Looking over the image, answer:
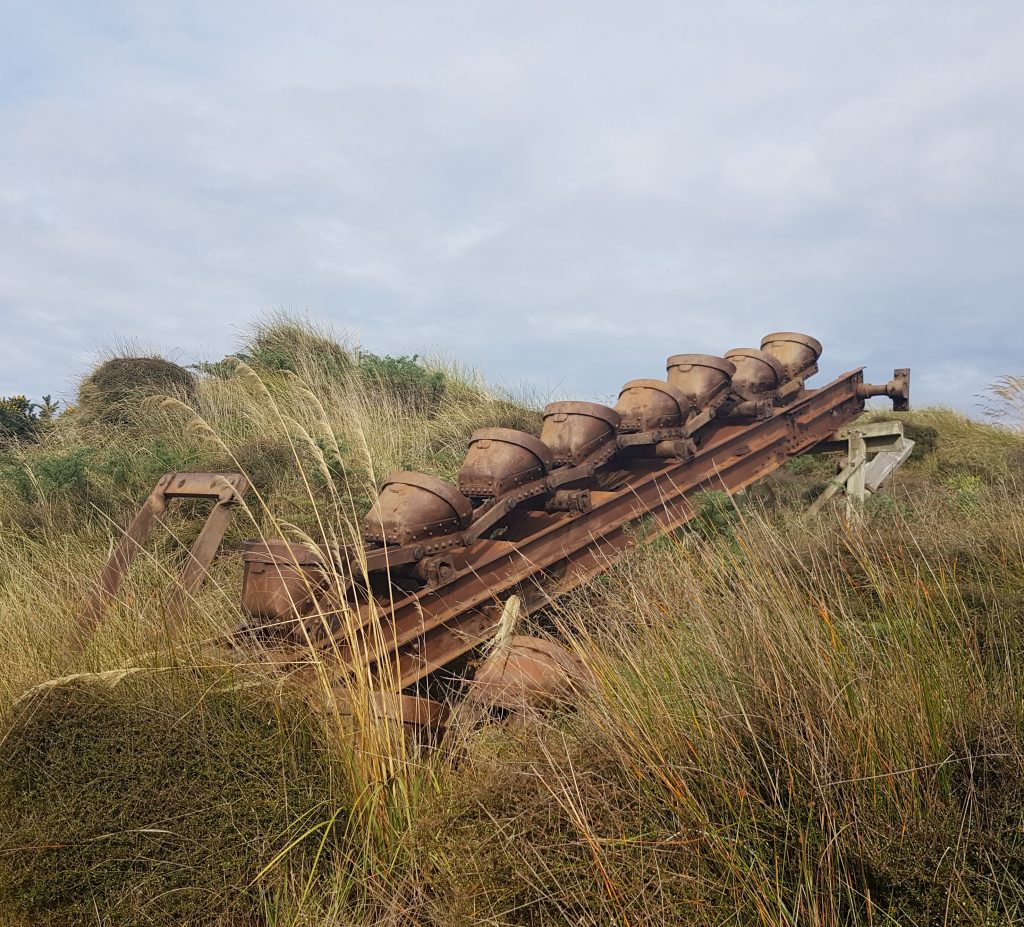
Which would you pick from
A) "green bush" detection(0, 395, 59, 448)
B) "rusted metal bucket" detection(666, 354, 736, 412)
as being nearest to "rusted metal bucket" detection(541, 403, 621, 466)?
"rusted metal bucket" detection(666, 354, 736, 412)

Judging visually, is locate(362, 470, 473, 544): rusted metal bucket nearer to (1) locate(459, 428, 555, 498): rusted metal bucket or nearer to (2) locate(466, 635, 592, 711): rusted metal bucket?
(1) locate(459, 428, 555, 498): rusted metal bucket

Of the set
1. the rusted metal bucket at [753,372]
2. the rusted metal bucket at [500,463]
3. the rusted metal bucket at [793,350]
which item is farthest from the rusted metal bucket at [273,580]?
the rusted metal bucket at [793,350]

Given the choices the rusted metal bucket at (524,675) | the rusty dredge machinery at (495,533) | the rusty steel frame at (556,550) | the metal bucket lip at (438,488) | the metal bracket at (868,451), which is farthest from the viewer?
the metal bracket at (868,451)

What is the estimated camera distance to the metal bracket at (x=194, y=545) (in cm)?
449

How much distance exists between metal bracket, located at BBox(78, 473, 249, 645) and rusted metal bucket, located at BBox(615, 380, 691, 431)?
333 cm

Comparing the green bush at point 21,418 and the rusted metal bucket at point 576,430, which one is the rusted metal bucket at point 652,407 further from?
the green bush at point 21,418

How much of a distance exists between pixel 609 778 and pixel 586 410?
3.85 metres

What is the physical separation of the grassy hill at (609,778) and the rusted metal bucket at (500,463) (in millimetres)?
1399

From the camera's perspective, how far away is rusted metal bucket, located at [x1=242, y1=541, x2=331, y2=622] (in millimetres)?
4203

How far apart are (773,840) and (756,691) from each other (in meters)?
0.47

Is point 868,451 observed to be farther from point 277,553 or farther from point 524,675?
point 277,553

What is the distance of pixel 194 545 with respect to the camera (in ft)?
15.3

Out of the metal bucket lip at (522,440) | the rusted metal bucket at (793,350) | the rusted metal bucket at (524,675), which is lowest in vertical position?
the rusted metal bucket at (524,675)

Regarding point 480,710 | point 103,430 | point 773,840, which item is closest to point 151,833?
point 480,710
